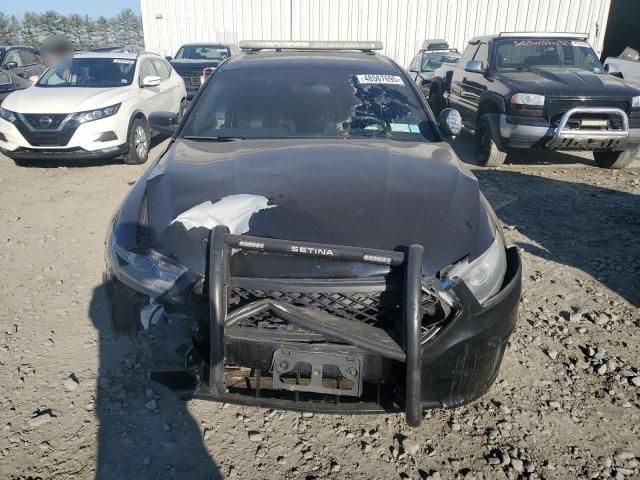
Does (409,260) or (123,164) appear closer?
(409,260)

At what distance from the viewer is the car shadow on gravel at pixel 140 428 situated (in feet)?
7.23

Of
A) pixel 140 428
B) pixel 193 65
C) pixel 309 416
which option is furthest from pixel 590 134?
pixel 193 65

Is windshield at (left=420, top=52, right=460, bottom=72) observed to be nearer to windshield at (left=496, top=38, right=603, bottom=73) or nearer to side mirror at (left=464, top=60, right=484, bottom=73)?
windshield at (left=496, top=38, right=603, bottom=73)

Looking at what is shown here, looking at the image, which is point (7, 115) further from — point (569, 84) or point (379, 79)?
point (569, 84)

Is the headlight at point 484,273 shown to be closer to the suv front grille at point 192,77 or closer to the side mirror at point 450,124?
the side mirror at point 450,124

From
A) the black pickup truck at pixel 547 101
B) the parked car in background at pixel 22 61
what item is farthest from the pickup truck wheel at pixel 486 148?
the parked car in background at pixel 22 61

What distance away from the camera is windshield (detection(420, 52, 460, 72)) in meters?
13.0

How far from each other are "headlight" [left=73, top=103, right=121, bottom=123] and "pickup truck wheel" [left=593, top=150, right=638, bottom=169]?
23.3 feet

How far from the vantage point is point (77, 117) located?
22.6 feet

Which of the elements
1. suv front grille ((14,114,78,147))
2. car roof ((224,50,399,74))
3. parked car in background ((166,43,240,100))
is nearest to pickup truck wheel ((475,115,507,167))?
car roof ((224,50,399,74))

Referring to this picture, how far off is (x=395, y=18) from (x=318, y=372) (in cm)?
1982

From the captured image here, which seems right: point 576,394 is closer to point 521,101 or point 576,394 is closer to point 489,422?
point 489,422

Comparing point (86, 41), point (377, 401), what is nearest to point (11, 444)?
point (377, 401)

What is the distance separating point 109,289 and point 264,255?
2.70 ft
